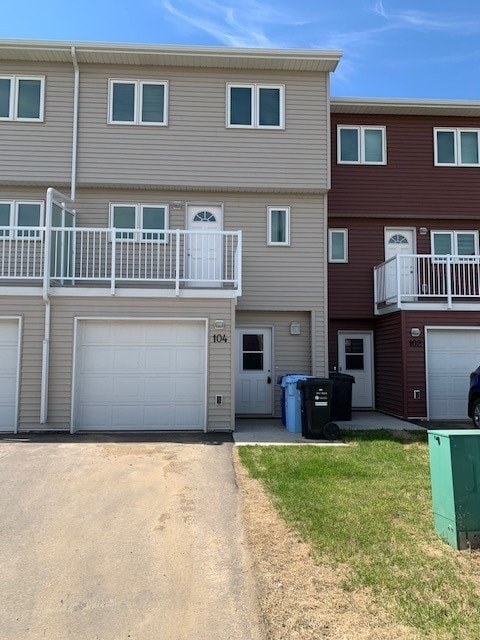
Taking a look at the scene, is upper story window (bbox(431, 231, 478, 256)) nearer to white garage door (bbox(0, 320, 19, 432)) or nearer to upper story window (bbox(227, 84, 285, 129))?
upper story window (bbox(227, 84, 285, 129))

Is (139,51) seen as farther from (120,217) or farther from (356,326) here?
(356,326)

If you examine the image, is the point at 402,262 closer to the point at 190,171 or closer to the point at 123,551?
the point at 190,171

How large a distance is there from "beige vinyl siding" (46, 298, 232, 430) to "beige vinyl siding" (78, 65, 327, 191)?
3.31 meters

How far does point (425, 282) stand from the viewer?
13.1 metres

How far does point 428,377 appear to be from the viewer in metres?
11.7

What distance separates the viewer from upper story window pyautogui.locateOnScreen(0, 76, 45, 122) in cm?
1165

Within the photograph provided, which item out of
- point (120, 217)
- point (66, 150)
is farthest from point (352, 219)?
point (66, 150)

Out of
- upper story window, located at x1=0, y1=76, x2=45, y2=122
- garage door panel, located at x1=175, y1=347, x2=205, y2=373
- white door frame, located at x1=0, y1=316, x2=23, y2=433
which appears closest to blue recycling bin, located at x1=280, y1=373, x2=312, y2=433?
garage door panel, located at x1=175, y1=347, x2=205, y2=373

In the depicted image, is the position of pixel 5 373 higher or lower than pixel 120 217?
lower

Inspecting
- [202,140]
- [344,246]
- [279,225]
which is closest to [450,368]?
[344,246]

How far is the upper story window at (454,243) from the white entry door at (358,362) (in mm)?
3006

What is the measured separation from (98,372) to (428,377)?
735 centimetres

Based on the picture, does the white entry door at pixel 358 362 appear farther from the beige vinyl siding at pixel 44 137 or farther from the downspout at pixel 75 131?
the beige vinyl siding at pixel 44 137

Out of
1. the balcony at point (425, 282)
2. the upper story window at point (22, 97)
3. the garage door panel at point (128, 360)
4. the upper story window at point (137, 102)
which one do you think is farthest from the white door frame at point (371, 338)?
the upper story window at point (22, 97)
